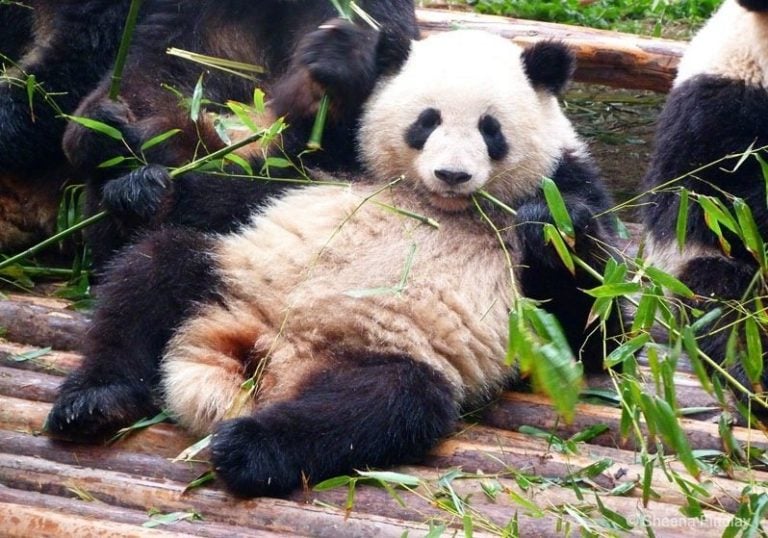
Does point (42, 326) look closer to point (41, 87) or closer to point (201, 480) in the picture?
point (41, 87)

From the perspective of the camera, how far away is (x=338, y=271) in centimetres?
347

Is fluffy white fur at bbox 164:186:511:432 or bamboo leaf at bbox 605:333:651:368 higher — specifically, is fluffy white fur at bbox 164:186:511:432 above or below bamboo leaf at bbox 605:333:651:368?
below

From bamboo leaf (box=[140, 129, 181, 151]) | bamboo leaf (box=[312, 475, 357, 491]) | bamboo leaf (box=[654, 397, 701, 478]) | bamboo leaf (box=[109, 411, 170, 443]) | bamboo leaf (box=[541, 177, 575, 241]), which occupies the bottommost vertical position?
bamboo leaf (box=[109, 411, 170, 443])

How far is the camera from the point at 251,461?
281 centimetres

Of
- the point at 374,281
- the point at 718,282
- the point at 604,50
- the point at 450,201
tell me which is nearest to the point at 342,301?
the point at 374,281

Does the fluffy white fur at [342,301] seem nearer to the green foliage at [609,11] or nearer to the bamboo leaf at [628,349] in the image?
the bamboo leaf at [628,349]

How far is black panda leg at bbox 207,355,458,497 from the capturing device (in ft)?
9.27

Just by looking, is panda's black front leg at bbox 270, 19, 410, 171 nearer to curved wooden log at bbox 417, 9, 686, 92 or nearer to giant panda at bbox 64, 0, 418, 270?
giant panda at bbox 64, 0, 418, 270

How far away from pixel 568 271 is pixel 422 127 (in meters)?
0.61

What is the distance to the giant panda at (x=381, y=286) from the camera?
3.09 metres

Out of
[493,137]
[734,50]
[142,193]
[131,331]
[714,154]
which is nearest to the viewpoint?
[131,331]

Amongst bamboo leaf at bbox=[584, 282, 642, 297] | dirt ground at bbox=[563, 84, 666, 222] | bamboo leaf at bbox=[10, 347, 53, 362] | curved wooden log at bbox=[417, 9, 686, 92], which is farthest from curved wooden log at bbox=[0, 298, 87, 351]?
dirt ground at bbox=[563, 84, 666, 222]

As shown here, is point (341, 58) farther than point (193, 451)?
Yes

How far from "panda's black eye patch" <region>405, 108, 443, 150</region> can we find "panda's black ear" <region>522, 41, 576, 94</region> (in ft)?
1.20
